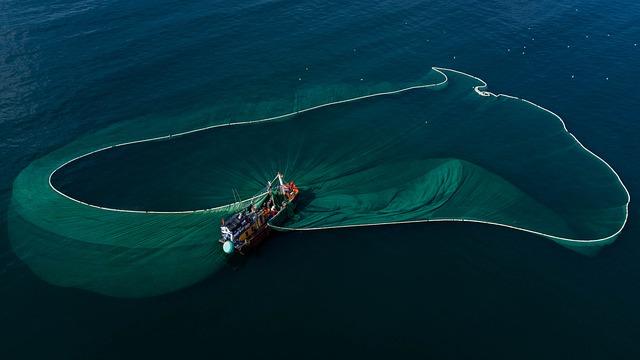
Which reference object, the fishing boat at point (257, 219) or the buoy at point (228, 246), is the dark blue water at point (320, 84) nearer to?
the fishing boat at point (257, 219)

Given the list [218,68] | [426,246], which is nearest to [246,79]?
[218,68]

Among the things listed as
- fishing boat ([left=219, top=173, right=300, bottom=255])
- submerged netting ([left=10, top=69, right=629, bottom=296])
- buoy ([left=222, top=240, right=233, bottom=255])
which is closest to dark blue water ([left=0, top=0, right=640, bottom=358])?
fishing boat ([left=219, top=173, right=300, bottom=255])

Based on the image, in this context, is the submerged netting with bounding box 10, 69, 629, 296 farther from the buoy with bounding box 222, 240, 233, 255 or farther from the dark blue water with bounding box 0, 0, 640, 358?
the buoy with bounding box 222, 240, 233, 255

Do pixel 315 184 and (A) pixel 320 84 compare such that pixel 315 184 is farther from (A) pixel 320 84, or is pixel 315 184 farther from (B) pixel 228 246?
(A) pixel 320 84

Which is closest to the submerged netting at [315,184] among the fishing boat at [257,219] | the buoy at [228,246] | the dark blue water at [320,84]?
the fishing boat at [257,219]

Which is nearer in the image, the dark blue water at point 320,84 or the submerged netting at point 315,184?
the dark blue water at point 320,84
